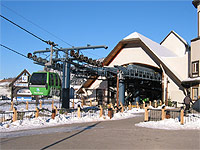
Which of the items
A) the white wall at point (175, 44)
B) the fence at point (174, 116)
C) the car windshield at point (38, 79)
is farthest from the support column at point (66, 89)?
the white wall at point (175, 44)

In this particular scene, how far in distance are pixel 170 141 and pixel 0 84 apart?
239ft

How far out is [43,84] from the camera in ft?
72.4

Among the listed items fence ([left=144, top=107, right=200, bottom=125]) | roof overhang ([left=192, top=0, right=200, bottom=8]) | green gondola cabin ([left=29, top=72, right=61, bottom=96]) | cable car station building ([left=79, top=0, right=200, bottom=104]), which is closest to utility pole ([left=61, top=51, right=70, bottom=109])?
green gondola cabin ([left=29, top=72, right=61, bottom=96])

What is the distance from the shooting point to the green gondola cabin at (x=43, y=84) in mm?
21844

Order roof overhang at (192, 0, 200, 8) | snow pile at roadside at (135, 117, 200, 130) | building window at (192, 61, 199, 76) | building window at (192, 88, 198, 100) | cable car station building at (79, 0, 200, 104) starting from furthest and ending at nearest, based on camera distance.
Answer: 1. cable car station building at (79, 0, 200, 104)
2. building window at (192, 88, 198, 100)
3. roof overhang at (192, 0, 200, 8)
4. building window at (192, 61, 199, 76)
5. snow pile at roadside at (135, 117, 200, 130)

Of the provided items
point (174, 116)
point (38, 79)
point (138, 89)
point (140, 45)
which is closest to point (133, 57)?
point (140, 45)

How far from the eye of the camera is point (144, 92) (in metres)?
39.5

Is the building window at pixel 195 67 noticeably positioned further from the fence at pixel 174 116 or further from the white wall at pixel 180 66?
the fence at pixel 174 116

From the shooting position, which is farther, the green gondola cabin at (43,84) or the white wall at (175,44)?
the white wall at (175,44)

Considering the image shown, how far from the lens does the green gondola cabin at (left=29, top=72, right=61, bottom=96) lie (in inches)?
860

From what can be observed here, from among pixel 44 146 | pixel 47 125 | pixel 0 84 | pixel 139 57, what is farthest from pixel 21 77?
pixel 0 84

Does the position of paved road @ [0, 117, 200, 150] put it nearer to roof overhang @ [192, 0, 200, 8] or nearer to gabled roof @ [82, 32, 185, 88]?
roof overhang @ [192, 0, 200, 8]

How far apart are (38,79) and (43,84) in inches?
36.5

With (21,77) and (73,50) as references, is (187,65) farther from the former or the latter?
(21,77)
